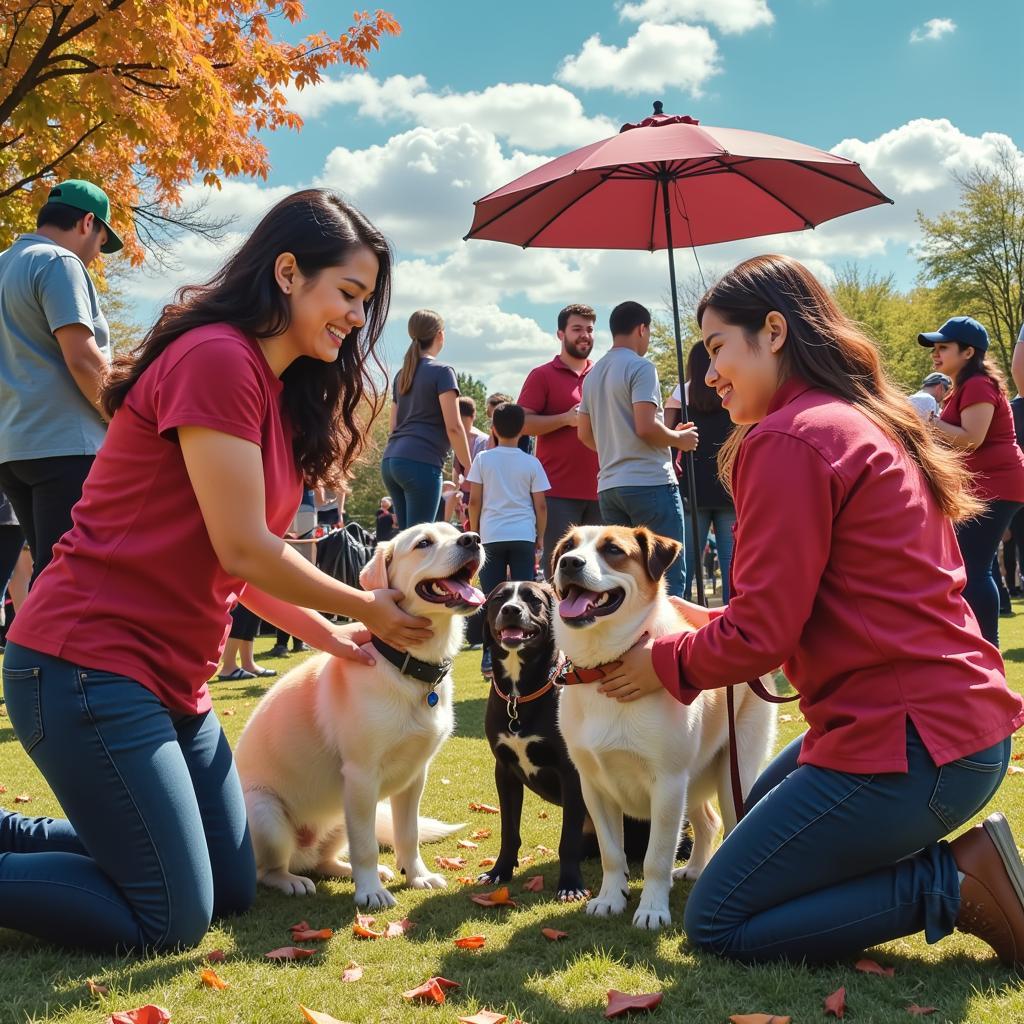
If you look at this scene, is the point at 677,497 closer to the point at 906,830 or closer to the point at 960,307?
the point at 906,830

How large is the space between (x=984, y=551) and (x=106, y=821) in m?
5.73

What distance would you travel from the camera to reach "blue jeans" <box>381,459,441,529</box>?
8023 mm

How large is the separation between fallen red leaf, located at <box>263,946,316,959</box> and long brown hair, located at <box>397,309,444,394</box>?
5660mm

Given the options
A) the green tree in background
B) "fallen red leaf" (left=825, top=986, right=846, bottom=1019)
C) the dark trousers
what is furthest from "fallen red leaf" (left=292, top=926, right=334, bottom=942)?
the green tree in background

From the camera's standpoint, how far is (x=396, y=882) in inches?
150

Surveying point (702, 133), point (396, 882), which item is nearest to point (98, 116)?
point (702, 133)

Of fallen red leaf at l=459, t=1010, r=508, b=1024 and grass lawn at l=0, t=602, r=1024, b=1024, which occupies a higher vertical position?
fallen red leaf at l=459, t=1010, r=508, b=1024

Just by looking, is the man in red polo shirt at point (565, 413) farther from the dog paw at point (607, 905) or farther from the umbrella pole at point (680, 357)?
the dog paw at point (607, 905)

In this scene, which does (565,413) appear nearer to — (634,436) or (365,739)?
(634,436)

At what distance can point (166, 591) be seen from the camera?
9.84ft

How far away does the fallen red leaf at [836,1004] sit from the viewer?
2.37 meters

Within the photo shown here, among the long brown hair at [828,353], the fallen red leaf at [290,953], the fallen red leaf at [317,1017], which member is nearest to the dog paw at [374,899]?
the fallen red leaf at [290,953]

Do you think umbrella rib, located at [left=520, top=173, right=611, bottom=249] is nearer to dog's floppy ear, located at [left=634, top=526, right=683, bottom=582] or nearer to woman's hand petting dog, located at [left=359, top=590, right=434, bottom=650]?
dog's floppy ear, located at [left=634, top=526, right=683, bottom=582]

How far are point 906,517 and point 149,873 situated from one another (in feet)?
7.83
